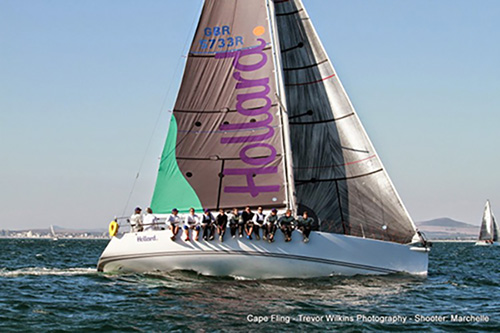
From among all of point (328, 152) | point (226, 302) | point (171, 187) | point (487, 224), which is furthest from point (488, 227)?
point (226, 302)

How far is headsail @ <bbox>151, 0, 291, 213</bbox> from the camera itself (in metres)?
20.5

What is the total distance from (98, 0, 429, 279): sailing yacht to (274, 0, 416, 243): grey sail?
33mm

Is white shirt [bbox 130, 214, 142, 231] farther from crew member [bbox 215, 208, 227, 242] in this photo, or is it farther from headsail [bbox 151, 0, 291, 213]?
crew member [bbox 215, 208, 227, 242]

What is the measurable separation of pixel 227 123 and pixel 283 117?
1.87 m

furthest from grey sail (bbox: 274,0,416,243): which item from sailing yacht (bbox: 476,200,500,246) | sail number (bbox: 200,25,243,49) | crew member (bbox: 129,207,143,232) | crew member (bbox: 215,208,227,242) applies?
sailing yacht (bbox: 476,200,500,246)

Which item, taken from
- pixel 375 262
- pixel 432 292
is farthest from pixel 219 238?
pixel 432 292

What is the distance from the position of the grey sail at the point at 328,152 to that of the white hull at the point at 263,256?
1.84m

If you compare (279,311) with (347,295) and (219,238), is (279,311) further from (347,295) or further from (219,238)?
(219,238)

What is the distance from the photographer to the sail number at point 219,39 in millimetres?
21750

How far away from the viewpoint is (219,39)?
21.8 m

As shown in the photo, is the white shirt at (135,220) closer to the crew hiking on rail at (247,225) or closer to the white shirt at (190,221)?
the crew hiking on rail at (247,225)

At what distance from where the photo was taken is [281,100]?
2061 cm

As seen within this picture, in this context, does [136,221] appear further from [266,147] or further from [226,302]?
[226,302]

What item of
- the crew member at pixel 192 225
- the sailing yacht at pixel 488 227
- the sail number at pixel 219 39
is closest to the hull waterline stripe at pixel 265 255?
the crew member at pixel 192 225
